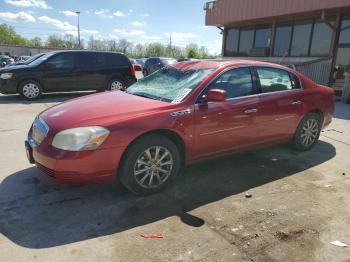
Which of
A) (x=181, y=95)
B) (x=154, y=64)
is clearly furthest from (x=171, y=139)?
(x=154, y=64)

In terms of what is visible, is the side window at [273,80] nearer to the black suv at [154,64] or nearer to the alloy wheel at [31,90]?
the alloy wheel at [31,90]

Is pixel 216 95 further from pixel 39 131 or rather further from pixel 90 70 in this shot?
pixel 90 70

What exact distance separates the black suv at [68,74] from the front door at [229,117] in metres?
7.74

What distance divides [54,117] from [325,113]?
447cm

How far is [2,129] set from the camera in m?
6.54


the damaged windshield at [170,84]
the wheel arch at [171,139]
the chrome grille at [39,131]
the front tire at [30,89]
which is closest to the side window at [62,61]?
the front tire at [30,89]

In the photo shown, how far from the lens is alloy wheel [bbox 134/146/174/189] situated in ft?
11.9

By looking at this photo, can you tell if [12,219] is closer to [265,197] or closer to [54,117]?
[54,117]

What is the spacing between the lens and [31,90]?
10375mm

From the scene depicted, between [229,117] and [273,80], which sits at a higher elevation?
[273,80]

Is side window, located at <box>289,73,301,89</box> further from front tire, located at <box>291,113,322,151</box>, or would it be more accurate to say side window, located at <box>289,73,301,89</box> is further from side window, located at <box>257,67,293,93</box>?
front tire, located at <box>291,113,322,151</box>

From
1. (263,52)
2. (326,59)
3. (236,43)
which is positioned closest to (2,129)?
(326,59)

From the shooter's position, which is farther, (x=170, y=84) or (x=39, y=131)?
(x=170, y=84)

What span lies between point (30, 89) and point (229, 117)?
27.0 ft
